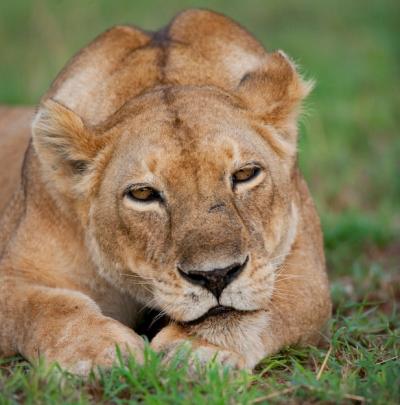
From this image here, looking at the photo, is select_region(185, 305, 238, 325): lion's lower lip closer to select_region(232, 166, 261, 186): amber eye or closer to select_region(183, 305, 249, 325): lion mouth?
select_region(183, 305, 249, 325): lion mouth

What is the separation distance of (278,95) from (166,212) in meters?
0.98

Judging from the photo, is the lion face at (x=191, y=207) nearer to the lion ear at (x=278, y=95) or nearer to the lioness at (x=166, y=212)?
A: the lioness at (x=166, y=212)

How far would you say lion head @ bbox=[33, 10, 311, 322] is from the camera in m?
3.97

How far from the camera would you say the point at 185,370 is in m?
3.83

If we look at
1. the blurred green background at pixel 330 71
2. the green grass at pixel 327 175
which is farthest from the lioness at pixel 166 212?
the blurred green background at pixel 330 71

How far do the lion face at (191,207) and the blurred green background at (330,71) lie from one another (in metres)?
0.82

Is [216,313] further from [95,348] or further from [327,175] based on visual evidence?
[327,175]

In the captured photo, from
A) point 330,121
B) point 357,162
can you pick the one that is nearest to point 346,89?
point 330,121

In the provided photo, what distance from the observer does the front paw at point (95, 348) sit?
3916 millimetres

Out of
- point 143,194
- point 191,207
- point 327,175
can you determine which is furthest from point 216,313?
point 327,175

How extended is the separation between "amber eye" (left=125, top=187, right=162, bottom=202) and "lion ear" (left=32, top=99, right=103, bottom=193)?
38 cm

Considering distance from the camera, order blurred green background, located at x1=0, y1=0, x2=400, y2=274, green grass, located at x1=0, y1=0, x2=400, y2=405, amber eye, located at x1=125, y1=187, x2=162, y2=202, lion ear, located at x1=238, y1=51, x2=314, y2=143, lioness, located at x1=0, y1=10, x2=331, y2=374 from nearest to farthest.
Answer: green grass, located at x1=0, y1=0, x2=400, y2=405
lioness, located at x1=0, y1=10, x2=331, y2=374
amber eye, located at x1=125, y1=187, x2=162, y2=202
lion ear, located at x1=238, y1=51, x2=314, y2=143
blurred green background, located at x1=0, y1=0, x2=400, y2=274

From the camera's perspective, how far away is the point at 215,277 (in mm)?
3773

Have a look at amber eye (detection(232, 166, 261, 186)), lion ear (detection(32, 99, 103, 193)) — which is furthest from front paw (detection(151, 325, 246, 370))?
lion ear (detection(32, 99, 103, 193))
